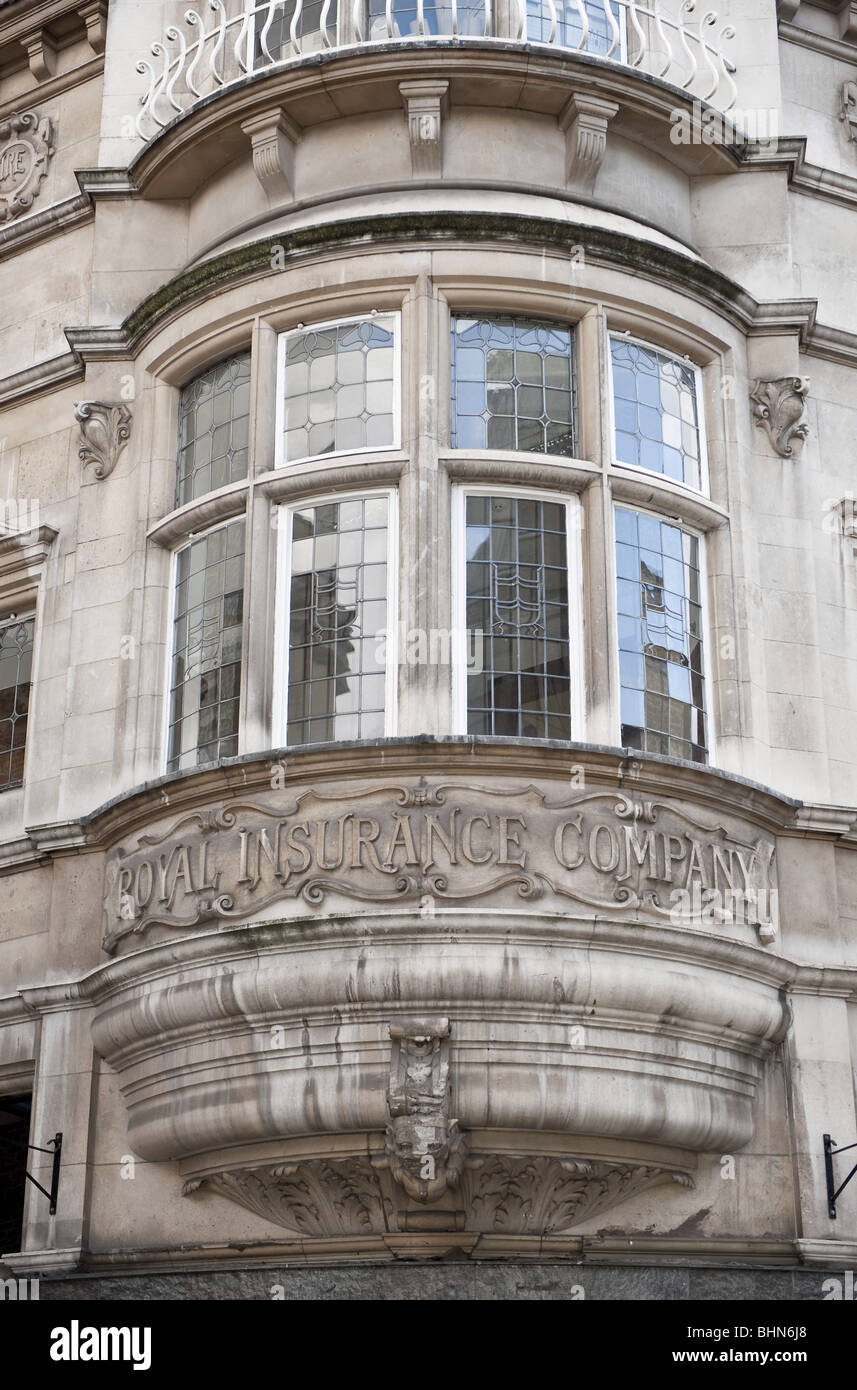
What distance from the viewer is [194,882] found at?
38.9ft

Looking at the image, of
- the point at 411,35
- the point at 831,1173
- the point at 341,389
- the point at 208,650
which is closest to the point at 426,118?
the point at 411,35

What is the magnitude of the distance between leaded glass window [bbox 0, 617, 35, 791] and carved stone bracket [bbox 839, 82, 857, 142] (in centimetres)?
774

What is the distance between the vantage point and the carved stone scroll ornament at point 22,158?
1642 centimetres

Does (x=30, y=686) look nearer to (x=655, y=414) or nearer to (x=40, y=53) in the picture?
(x=655, y=414)

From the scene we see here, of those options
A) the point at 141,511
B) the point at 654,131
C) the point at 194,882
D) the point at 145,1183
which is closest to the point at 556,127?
the point at 654,131

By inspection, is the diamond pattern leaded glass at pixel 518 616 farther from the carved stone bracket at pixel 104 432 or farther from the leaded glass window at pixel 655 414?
the carved stone bracket at pixel 104 432

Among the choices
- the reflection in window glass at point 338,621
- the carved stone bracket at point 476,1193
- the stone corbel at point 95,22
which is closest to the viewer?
the carved stone bracket at point 476,1193

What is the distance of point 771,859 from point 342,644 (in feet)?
10.2

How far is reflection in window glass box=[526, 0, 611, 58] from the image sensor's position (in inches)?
572

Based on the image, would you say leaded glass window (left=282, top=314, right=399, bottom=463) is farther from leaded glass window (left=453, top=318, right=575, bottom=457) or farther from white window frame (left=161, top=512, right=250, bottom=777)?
white window frame (left=161, top=512, right=250, bottom=777)

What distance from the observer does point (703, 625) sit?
12.9 meters

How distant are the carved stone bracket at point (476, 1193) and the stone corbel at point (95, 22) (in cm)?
973

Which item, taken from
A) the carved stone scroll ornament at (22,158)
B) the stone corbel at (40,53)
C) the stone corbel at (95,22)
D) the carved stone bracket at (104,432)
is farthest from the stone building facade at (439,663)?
the stone corbel at (40,53)
